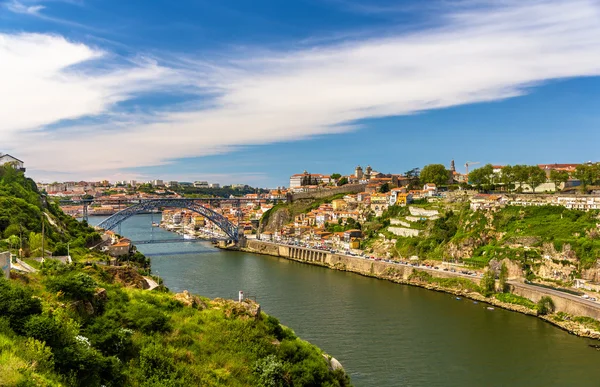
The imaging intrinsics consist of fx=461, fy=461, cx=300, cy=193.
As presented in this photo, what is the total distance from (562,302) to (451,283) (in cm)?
545

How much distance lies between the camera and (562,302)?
56.2 ft

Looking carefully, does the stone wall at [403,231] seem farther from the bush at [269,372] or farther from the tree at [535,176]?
the bush at [269,372]

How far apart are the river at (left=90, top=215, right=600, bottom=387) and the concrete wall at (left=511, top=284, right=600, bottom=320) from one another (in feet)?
3.57

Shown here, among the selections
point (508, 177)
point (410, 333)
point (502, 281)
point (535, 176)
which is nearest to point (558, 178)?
point (535, 176)

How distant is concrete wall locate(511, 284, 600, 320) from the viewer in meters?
15.9

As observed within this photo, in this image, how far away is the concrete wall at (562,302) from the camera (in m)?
15.9

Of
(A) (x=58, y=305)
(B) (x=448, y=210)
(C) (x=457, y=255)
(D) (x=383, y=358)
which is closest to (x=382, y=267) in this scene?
(C) (x=457, y=255)

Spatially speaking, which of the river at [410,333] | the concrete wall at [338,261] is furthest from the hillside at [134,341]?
the concrete wall at [338,261]

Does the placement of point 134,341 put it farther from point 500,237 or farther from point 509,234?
point 500,237

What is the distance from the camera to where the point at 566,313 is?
54.9 feet

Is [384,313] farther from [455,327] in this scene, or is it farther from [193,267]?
[193,267]

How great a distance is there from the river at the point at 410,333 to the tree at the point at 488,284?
0.93 metres

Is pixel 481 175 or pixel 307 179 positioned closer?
pixel 481 175

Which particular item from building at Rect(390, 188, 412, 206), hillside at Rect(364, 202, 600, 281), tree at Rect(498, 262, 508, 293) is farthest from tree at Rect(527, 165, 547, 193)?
tree at Rect(498, 262, 508, 293)
